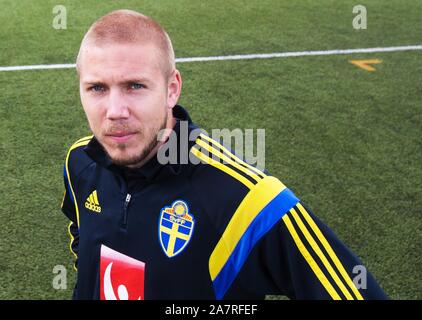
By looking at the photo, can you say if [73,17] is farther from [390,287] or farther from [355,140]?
[390,287]

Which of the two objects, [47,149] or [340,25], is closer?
[47,149]

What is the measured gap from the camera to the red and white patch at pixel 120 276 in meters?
1.72

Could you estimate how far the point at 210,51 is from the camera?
710 centimetres

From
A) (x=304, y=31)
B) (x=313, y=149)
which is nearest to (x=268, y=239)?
(x=313, y=149)

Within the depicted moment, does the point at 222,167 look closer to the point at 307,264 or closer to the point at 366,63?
the point at 307,264

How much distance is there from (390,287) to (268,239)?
2126 mm

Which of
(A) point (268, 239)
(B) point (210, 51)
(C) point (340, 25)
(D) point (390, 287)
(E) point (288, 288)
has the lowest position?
(D) point (390, 287)

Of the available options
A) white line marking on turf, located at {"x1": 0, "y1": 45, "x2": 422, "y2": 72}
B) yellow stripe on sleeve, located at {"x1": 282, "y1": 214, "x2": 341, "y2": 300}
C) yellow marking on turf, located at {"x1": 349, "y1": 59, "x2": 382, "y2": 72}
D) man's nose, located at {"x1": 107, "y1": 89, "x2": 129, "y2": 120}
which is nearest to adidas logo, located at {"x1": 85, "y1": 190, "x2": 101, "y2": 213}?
man's nose, located at {"x1": 107, "y1": 89, "x2": 129, "y2": 120}

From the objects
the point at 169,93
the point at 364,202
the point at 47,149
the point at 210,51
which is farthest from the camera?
the point at 210,51

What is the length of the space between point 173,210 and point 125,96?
370 mm

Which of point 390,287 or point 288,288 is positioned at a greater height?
point 288,288

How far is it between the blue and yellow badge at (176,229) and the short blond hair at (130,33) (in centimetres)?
41

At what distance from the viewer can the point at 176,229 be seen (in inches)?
66.3

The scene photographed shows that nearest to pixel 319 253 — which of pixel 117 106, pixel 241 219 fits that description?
pixel 241 219
